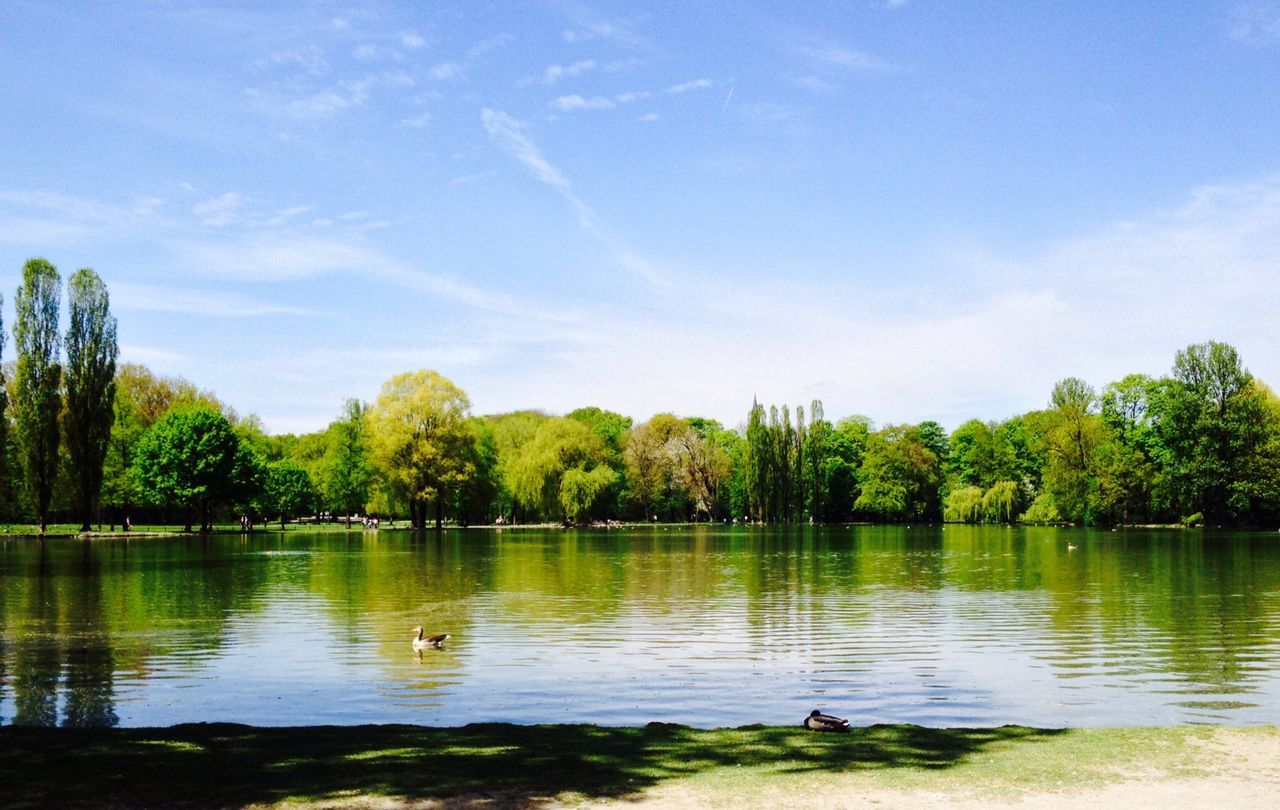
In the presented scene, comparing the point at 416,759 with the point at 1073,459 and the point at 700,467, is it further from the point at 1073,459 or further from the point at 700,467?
the point at 700,467

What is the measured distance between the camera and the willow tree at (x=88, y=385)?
71.5 metres

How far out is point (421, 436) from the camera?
8719cm

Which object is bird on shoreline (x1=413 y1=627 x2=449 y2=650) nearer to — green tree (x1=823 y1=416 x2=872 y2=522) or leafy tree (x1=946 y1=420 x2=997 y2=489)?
leafy tree (x1=946 y1=420 x2=997 y2=489)

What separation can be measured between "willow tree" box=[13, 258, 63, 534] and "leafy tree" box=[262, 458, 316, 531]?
25.3m

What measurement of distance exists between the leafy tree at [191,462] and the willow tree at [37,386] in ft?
28.5

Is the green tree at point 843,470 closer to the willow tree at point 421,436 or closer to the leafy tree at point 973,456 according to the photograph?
the leafy tree at point 973,456

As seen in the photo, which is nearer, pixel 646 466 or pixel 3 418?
pixel 3 418

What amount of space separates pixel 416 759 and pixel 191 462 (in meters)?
78.7

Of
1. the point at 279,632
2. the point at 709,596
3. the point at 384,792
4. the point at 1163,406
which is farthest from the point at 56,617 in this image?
the point at 1163,406

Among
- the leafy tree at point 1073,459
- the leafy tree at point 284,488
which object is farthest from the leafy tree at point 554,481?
the leafy tree at point 1073,459

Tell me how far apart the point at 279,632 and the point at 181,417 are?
6766 cm

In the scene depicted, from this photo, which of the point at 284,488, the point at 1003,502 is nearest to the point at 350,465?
the point at 284,488

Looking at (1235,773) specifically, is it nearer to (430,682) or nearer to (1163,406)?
(430,682)

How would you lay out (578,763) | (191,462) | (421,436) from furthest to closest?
(421,436), (191,462), (578,763)
